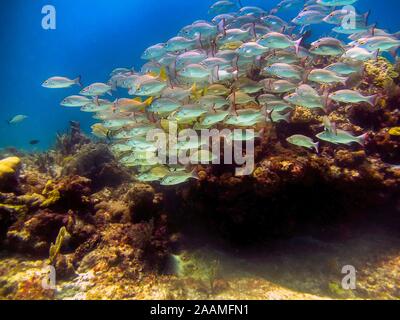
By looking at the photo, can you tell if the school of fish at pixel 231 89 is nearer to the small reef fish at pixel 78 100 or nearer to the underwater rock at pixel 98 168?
the small reef fish at pixel 78 100

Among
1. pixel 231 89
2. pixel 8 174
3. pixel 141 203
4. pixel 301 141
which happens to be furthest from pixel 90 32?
pixel 301 141

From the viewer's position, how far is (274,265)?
5.31 meters

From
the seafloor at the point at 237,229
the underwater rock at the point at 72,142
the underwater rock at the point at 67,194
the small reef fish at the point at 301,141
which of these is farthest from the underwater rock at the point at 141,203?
the underwater rock at the point at 72,142

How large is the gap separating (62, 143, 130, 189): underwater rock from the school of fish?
1.10 metres

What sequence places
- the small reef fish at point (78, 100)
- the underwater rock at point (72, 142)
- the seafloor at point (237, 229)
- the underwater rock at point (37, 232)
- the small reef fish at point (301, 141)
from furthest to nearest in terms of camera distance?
the underwater rock at point (72, 142), the small reef fish at point (78, 100), the underwater rock at point (37, 232), the small reef fish at point (301, 141), the seafloor at point (237, 229)

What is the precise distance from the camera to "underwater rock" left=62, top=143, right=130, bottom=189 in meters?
8.34

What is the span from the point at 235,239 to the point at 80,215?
10.7 ft

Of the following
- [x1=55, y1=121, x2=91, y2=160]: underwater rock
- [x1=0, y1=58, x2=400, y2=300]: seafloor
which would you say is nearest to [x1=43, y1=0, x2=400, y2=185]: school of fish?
[x1=0, y1=58, x2=400, y2=300]: seafloor

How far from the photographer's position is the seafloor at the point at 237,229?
15.7 feet

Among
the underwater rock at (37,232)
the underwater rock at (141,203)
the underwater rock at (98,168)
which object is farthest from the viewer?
the underwater rock at (98,168)

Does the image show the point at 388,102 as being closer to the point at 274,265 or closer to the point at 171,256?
the point at 274,265

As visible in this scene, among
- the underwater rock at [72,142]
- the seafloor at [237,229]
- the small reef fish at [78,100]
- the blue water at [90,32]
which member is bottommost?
the seafloor at [237,229]

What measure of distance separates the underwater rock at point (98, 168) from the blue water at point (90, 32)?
36.6 metres

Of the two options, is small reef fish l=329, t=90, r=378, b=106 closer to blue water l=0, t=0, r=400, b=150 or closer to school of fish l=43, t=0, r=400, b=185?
school of fish l=43, t=0, r=400, b=185
